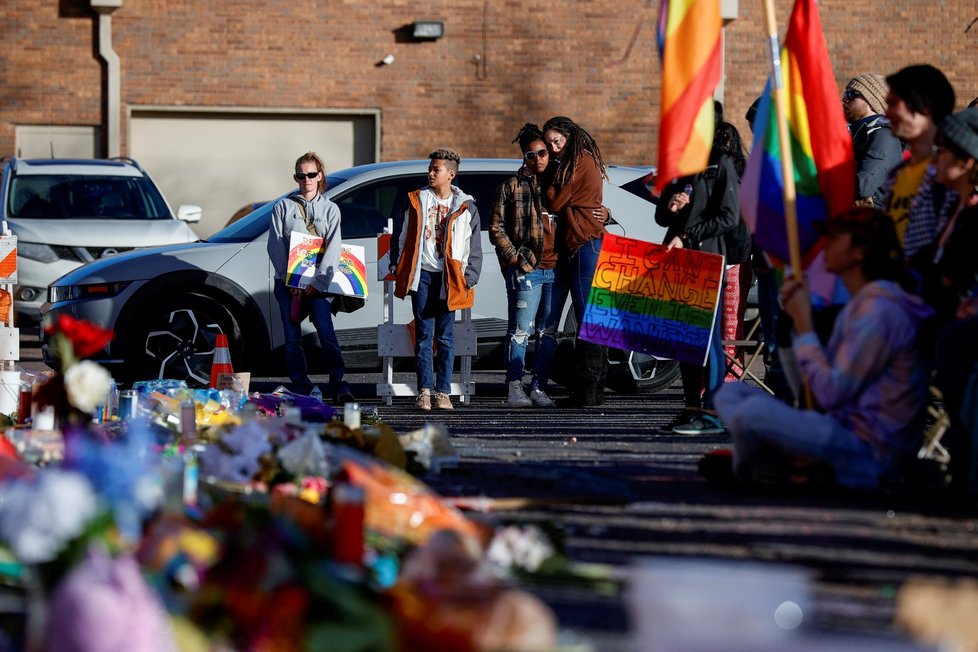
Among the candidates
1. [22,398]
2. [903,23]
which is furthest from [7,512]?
[903,23]

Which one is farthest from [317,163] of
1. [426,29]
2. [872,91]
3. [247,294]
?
[426,29]

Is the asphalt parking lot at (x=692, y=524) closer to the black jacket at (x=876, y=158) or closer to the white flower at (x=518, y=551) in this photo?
the white flower at (x=518, y=551)

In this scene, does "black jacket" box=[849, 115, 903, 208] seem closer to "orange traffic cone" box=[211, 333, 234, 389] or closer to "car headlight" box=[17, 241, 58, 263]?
"orange traffic cone" box=[211, 333, 234, 389]

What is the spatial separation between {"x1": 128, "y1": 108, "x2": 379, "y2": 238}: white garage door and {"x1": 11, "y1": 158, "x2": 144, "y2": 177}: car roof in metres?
6.99

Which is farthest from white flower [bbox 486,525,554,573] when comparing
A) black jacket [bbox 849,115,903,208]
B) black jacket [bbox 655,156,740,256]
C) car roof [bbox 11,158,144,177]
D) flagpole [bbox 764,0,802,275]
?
car roof [bbox 11,158,144,177]

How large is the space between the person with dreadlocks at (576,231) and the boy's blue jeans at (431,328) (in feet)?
2.36

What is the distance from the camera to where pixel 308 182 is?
1121 centimetres

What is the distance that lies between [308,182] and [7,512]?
7875 millimetres

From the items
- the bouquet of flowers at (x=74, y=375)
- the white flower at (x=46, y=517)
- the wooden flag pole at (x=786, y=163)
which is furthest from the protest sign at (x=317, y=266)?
the white flower at (x=46, y=517)

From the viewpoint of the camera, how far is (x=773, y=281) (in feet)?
31.1

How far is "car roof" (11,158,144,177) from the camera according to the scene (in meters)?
17.2

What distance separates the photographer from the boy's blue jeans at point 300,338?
36.7ft

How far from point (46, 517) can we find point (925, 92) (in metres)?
4.49

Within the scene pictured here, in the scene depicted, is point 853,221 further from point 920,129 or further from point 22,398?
point 22,398
